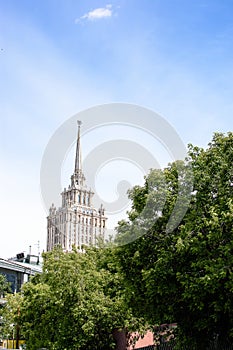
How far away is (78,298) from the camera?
30781 mm

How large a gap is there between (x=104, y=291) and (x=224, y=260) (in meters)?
13.5

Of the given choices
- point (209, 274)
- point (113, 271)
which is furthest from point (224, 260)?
point (113, 271)

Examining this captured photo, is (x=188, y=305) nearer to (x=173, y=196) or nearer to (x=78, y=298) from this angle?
(x=173, y=196)

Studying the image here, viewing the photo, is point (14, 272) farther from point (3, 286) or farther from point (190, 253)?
point (190, 253)

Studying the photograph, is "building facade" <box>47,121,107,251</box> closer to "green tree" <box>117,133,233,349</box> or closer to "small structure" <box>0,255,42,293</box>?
"small structure" <box>0,255,42,293</box>

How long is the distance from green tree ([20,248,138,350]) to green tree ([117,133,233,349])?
503cm

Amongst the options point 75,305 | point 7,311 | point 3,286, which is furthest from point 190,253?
point 3,286

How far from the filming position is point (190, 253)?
2148 centimetres

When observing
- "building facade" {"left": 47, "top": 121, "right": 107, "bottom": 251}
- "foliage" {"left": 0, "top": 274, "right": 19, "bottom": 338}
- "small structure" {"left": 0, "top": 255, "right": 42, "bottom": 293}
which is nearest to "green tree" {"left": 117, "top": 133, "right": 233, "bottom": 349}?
"foliage" {"left": 0, "top": 274, "right": 19, "bottom": 338}

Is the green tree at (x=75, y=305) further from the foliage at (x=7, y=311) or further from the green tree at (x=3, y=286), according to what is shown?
the green tree at (x=3, y=286)

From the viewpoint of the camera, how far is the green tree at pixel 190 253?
20.4 meters

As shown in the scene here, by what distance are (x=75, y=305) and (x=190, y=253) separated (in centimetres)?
1144

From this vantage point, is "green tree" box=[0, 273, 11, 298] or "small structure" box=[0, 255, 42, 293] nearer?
"green tree" box=[0, 273, 11, 298]

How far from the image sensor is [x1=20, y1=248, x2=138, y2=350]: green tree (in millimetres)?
30281
